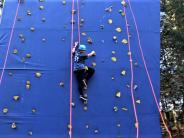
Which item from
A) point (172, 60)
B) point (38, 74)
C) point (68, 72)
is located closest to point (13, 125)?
point (38, 74)

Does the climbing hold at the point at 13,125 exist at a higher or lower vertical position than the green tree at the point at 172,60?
lower

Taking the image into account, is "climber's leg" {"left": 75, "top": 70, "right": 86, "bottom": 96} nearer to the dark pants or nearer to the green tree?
the dark pants

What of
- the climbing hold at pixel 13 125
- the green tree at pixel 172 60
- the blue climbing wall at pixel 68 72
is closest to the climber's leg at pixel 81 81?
the blue climbing wall at pixel 68 72

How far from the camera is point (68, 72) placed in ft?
22.9

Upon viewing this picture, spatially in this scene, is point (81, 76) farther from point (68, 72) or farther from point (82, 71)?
point (68, 72)

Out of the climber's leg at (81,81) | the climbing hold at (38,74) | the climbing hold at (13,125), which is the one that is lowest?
the climbing hold at (13,125)

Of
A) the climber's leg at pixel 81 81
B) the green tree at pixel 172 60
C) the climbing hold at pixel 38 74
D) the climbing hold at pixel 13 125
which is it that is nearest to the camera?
the climbing hold at pixel 13 125

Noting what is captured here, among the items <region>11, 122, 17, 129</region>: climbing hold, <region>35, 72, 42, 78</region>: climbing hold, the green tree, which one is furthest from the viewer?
the green tree

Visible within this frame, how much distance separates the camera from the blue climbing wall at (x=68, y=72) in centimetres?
670

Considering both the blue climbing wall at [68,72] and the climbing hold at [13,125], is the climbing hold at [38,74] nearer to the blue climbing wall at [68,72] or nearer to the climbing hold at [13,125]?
the blue climbing wall at [68,72]

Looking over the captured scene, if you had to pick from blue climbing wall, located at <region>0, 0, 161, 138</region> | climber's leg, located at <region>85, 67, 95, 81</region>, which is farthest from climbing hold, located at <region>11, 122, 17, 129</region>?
climber's leg, located at <region>85, 67, 95, 81</region>

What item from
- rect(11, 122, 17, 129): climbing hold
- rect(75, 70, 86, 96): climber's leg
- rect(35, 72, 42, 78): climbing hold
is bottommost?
rect(11, 122, 17, 129): climbing hold

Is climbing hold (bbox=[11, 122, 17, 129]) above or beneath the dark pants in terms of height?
beneath

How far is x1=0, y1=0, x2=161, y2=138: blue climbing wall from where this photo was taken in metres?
6.70
